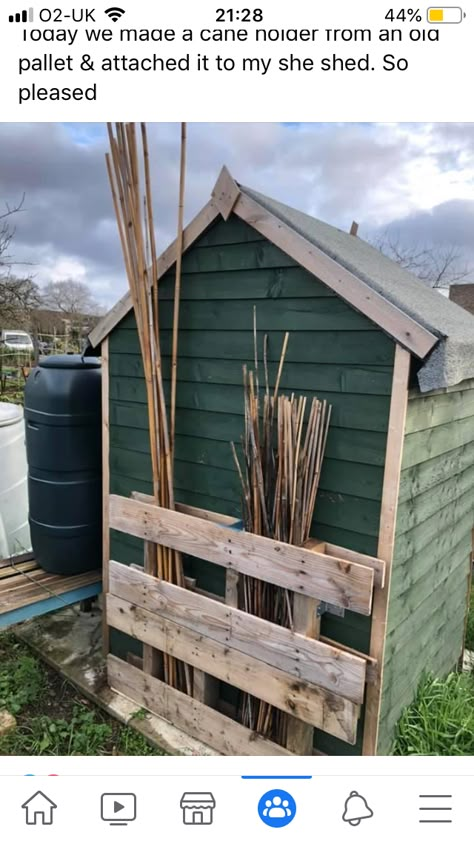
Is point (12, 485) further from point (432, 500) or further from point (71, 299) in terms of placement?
point (71, 299)

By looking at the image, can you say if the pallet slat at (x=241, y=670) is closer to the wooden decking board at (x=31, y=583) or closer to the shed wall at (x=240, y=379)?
the shed wall at (x=240, y=379)

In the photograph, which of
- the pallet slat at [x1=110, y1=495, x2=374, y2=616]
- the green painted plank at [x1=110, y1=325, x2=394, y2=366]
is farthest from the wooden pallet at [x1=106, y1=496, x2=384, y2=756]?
the green painted plank at [x1=110, y1=325, x2=394, y2=366]

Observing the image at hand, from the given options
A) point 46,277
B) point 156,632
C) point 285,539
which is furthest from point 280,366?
point 46,277

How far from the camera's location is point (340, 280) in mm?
1743

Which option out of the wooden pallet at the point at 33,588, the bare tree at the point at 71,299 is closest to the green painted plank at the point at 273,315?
the wooden pallet at the point at 33,588

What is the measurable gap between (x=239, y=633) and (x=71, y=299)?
9.63m

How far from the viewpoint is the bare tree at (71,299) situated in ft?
28.1

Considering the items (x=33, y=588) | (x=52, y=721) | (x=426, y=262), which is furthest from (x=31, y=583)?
(x=426, y=262)

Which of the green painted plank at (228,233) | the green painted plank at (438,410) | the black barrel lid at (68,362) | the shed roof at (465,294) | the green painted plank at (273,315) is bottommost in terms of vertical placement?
the green painted plank at (438,410)

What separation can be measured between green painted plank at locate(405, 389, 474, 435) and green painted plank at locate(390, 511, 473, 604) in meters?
0.53
